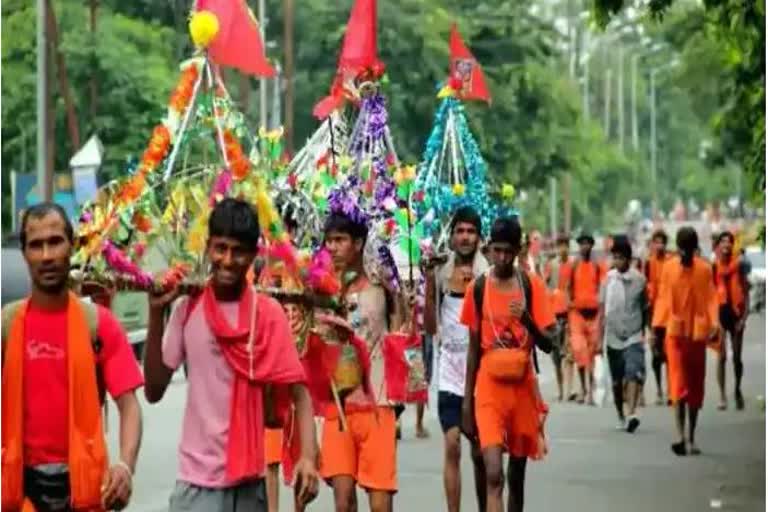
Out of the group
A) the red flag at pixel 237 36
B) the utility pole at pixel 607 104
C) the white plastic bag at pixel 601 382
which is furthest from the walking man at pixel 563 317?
the utility pole at pixel 607 104

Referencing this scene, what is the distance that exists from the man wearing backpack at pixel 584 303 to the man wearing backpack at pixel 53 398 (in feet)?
53.8

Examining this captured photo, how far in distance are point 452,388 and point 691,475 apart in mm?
4436

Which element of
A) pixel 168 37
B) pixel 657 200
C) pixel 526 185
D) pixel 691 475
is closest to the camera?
pixel 691 475

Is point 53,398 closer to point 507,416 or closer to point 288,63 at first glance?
point 507,416

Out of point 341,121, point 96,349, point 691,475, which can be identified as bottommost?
point 691,475

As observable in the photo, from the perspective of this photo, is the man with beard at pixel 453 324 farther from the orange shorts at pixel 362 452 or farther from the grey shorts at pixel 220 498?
the grey shorts at pixel 220 498

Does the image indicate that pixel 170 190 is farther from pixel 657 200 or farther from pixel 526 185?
pixel 657 200

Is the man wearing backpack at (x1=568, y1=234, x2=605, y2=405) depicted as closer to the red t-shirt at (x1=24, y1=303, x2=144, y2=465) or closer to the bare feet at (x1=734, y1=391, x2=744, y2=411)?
the bare feet at (x1=734, y1=391, x2=744, y2=411)

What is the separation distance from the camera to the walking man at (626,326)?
→ 68.1ft

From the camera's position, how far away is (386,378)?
11344 mm

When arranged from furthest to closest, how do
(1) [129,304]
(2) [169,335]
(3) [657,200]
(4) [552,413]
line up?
(3) [657,200], (1) [129,304], (4) [552,413], (2) [169,335]

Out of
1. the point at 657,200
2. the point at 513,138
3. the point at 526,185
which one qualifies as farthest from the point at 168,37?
the point at 657,200

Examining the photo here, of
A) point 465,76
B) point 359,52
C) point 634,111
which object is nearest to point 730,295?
point 465,76

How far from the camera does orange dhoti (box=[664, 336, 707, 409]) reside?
18297 mm
